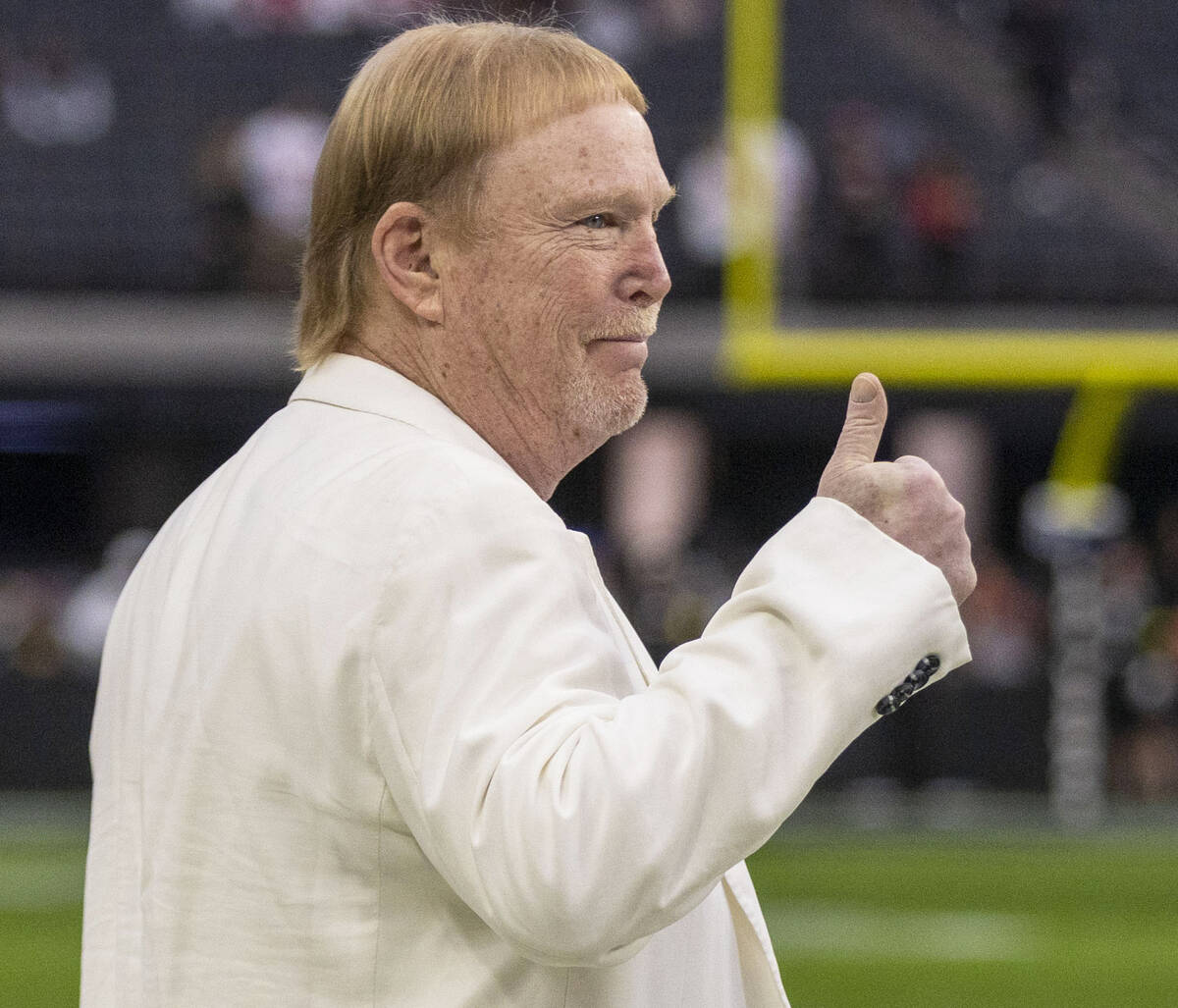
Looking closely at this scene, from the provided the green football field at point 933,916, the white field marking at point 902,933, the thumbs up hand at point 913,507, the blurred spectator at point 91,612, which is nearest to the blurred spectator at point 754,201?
the green football field at point 933,916

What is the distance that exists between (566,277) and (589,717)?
35 cm

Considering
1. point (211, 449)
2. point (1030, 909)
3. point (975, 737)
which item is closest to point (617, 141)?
point (1030, 909)

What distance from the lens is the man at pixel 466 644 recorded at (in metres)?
1.17

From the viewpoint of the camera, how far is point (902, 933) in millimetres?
6523

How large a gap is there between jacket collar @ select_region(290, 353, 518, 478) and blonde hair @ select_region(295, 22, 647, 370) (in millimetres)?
46

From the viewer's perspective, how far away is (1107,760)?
34.2 ft

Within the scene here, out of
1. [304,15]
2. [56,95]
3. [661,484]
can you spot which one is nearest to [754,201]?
[304,15]

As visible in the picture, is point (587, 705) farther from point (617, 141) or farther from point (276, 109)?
point (276, 109)

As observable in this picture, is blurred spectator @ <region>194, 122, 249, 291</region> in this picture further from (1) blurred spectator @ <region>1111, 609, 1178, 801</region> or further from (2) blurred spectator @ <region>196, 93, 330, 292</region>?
(1) blurred spectator @ <region>1111, 609, 1178, 801</region>

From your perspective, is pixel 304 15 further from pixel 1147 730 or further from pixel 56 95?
pixel 1147 730

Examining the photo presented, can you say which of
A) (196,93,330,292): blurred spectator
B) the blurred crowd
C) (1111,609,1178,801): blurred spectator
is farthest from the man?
(196,93,330,292): blurred spectator

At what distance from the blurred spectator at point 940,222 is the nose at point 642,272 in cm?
1041

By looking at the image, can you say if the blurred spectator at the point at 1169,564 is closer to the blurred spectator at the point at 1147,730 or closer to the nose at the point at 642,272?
the blurred spectator at the point at 1147,730

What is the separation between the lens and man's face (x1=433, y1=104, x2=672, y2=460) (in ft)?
4.54
